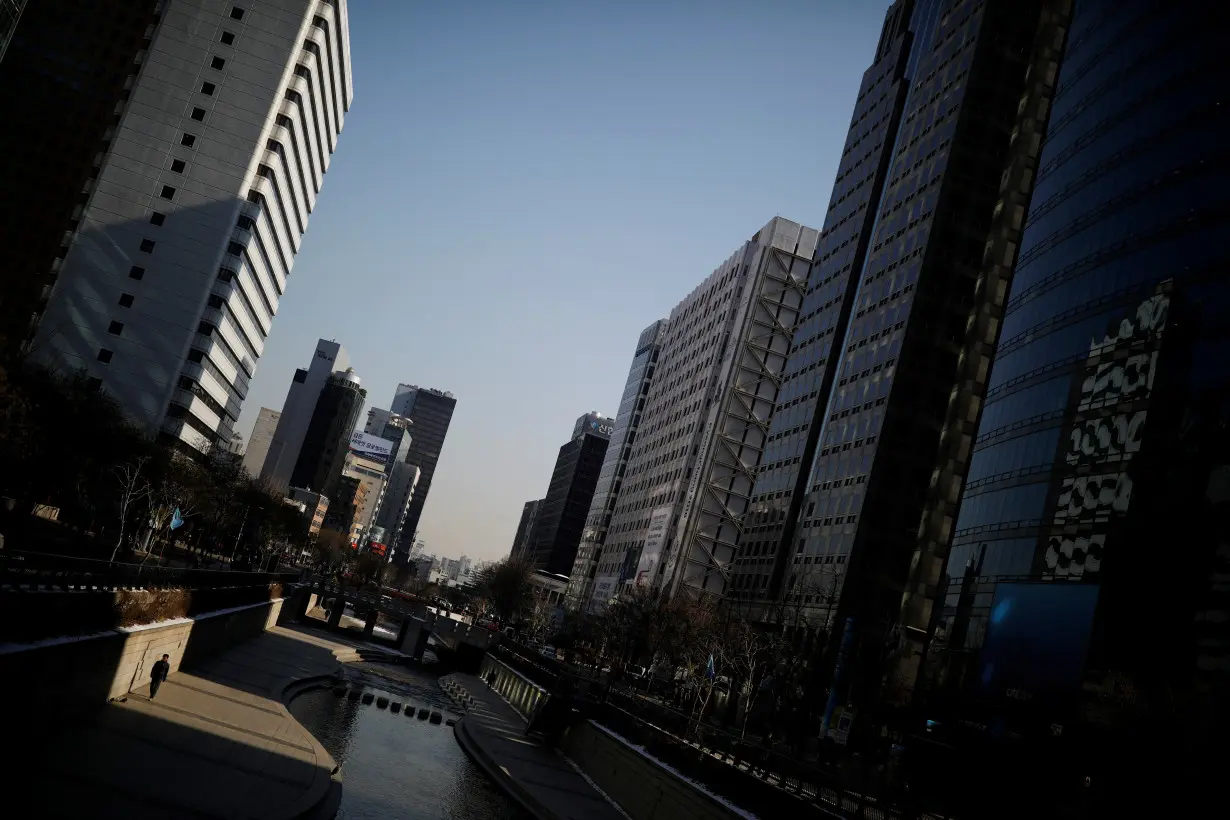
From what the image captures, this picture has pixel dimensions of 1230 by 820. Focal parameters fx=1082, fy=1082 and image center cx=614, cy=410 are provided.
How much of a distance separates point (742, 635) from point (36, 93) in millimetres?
113344

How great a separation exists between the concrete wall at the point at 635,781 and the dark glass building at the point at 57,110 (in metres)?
105

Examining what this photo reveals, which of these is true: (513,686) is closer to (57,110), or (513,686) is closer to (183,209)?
(183,209)

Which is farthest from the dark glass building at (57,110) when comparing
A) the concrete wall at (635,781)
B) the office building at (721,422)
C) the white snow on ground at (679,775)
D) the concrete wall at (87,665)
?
the white snow on ground at (679,775)

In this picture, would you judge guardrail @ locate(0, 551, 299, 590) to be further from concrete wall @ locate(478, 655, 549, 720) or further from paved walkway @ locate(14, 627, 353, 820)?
concrete wall @ locate(478, 655, 549, 720)

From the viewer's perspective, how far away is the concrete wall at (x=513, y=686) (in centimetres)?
7238

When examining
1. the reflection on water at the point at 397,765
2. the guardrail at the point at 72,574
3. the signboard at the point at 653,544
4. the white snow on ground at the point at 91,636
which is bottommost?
the reflection on water at the point at 397,765

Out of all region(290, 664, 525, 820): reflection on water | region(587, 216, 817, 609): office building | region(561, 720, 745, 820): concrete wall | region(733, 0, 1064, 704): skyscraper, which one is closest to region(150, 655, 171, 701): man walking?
region(290, 664, 525, 820): reflection on water

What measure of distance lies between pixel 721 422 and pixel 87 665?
12693 cm

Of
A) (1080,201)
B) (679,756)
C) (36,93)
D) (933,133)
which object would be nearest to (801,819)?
(679,756)

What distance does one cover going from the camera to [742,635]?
89.4 m

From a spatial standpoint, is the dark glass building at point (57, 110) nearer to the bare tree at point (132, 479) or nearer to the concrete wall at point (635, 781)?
the bare tree at point (132, 479)

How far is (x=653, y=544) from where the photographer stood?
6407 inches

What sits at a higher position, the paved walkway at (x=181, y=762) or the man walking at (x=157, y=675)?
the man walking at (x=157, y=675)

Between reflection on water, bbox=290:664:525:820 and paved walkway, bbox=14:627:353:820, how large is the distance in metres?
1.86
